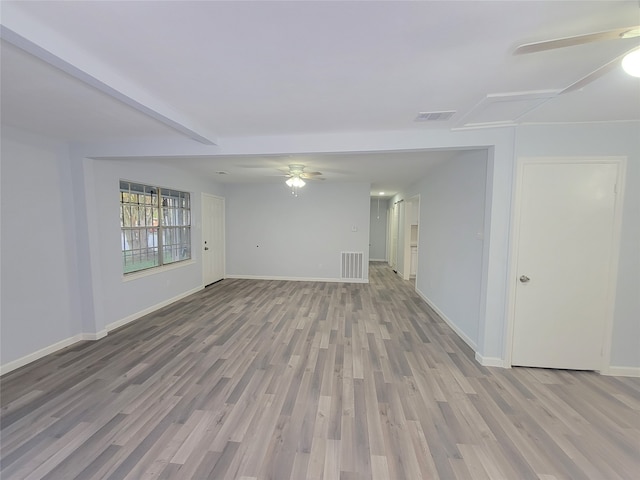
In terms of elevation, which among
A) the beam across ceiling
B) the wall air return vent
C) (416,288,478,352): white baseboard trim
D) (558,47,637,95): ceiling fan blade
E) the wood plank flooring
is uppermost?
the beam across ceiling

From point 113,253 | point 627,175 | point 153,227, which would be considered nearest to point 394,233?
point 627,175

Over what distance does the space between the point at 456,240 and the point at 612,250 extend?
153 cm

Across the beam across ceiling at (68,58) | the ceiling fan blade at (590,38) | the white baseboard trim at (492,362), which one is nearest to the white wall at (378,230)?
the white baseboard trim at (492,362)

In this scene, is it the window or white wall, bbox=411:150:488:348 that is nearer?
white wall, bbox=411:150:488:348

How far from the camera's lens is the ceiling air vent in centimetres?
232

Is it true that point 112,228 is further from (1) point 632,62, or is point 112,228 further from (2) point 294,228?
(1) point 632,62

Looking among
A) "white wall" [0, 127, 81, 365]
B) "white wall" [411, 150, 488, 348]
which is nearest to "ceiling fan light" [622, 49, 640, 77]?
"white wall" [411, 150, 488, 348]

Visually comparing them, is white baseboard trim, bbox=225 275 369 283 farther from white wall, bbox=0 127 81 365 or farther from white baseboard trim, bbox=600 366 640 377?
white baseboard trim, bbox=600 366 640 377

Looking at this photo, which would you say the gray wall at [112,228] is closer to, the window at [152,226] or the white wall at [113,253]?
the white wall at [113,253]

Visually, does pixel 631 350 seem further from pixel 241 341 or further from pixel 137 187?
pixel 137 187

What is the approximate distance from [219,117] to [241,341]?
264cm

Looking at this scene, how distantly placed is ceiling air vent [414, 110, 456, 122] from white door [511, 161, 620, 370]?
1034 mm

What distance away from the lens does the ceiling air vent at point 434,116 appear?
2.32 m

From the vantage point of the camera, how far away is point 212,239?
6.25m
